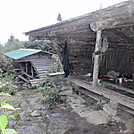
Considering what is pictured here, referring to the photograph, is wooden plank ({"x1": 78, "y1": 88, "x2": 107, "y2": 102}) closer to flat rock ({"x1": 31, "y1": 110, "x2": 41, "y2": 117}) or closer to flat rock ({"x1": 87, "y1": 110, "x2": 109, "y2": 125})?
flat rock ({"x1": 87, "y1": 110, "x2": 109, "y2": 125})

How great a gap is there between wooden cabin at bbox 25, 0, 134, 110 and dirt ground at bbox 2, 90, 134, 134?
860mm

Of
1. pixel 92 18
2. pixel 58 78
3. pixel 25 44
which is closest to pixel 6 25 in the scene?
pixel 25 44

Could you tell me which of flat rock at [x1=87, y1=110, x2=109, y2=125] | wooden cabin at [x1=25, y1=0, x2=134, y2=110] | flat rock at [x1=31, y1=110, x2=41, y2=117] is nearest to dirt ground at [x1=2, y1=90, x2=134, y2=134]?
flat rock at [x1=31, y1=110, x2=41, y2=117]

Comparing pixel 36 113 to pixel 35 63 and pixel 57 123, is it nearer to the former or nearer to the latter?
pixel 57 123

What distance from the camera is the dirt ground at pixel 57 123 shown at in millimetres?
3686

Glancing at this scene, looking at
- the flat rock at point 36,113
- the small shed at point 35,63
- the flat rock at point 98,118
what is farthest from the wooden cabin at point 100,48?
the small shed at point 35,63

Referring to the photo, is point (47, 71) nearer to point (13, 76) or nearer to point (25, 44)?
point (13, 76)

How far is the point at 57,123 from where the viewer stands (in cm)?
435

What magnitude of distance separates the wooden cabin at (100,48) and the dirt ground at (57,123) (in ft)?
2.82

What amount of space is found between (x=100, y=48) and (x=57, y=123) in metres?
2.81

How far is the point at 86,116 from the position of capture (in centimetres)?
448

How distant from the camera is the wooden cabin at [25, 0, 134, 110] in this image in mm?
2732

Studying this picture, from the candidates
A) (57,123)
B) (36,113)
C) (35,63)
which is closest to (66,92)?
(36,113)

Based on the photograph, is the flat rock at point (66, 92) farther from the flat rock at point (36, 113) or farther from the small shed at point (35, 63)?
the small shed at point (35, 63)
